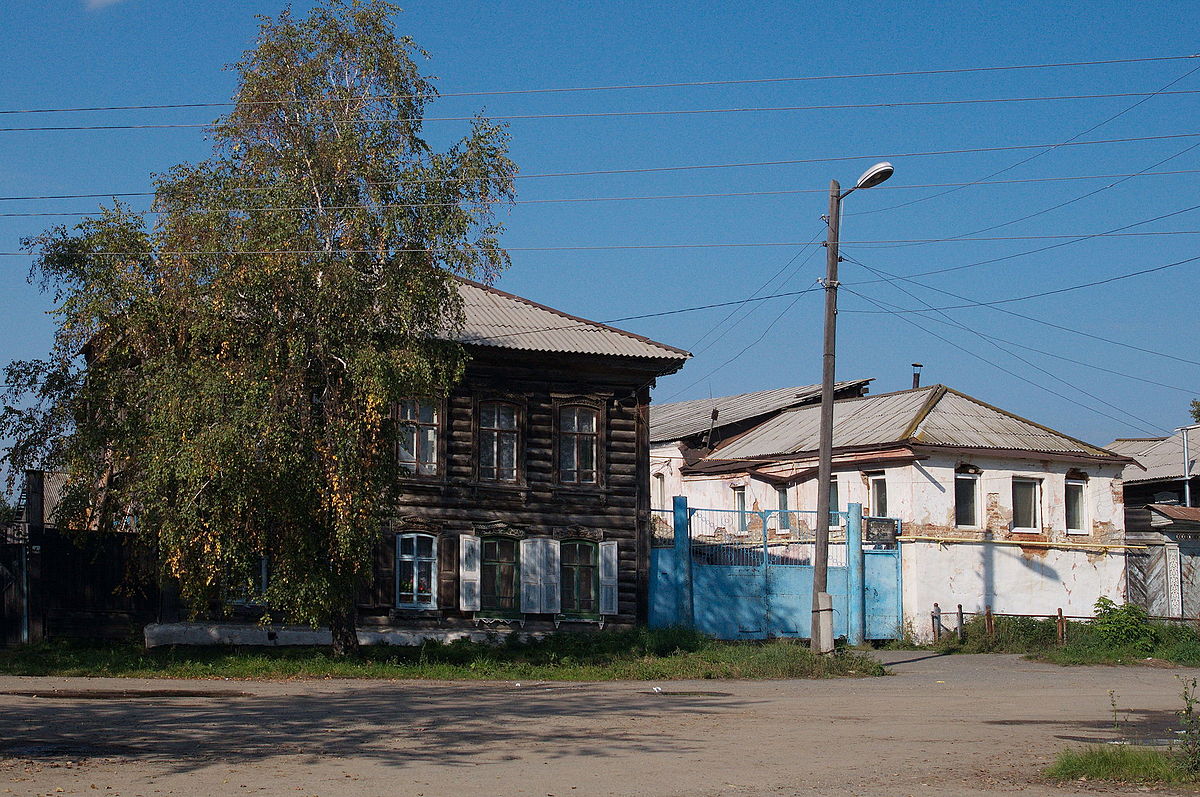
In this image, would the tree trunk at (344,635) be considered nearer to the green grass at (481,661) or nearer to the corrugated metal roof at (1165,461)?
the green grass at (481,661)

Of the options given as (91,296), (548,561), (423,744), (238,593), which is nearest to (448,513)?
(548,561)

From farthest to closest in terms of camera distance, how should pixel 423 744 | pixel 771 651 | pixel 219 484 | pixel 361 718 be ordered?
pixel 771 651 < pixel 219 484 < pixel 361 718 < pixel 423 744

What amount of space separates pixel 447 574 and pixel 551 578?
221cm

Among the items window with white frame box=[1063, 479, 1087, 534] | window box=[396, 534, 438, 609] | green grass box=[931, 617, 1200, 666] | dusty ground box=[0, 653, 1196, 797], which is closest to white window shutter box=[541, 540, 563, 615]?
window box=[396, 534, 438, 609]

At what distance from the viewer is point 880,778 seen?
10.5m

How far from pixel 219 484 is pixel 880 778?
11.2 meters

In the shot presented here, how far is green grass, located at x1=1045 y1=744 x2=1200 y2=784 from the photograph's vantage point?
10.0 m

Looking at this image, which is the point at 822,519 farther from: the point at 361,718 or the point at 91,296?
the point at 91,296

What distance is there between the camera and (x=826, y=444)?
22.3 m

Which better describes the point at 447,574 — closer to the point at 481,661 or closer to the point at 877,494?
the point at 481,661

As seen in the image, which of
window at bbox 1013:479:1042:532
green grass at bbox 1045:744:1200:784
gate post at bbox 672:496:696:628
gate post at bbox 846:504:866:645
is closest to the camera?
green grass at bbox 1045:744:1200:784

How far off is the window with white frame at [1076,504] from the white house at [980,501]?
0.08 ft

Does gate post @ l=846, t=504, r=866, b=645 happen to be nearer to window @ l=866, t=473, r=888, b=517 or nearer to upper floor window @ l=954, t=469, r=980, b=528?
window @ l=866, t=473, r=888, b=517

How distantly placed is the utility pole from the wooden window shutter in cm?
751
